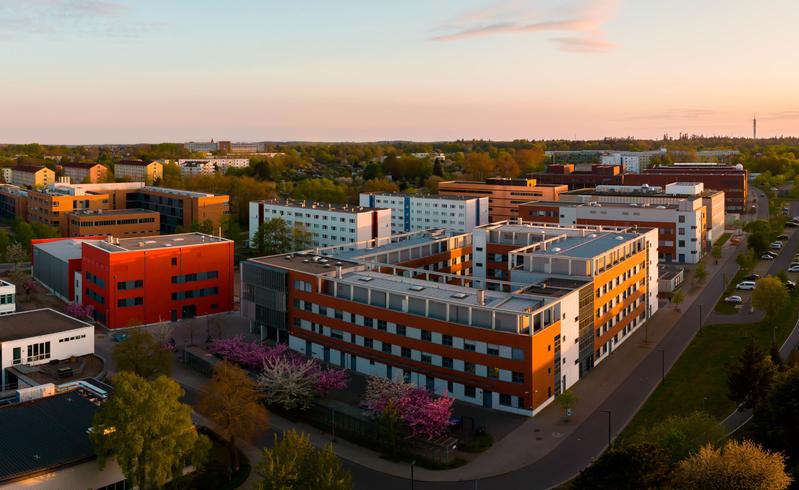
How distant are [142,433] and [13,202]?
8268 centimetres

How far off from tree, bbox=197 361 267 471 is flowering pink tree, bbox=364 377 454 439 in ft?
15.9

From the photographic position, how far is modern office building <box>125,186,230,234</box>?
83.4 meters

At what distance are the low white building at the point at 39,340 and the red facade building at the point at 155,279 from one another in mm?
5794

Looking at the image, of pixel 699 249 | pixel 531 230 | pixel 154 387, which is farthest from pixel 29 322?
pixel 699 249

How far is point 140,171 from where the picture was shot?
136 meters

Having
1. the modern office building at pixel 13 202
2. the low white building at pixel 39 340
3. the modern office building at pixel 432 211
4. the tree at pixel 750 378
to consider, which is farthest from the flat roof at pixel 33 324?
the modern office building at pixel 13 202

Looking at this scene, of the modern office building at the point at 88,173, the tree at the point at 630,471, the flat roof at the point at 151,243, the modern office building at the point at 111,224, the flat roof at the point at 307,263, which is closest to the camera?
the tree at the point at 630,471

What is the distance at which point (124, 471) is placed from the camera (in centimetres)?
2283

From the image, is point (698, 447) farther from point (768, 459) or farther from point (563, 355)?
point (563, 355)

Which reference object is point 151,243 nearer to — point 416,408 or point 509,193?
point 416,408

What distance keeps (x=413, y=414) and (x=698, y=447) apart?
10.4 metres

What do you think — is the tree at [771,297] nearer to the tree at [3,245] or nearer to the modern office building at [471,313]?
the modern office building at [471,313]

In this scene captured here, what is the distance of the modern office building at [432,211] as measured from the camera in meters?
81.9

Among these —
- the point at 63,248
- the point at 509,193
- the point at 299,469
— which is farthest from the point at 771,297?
the point at 63,248
